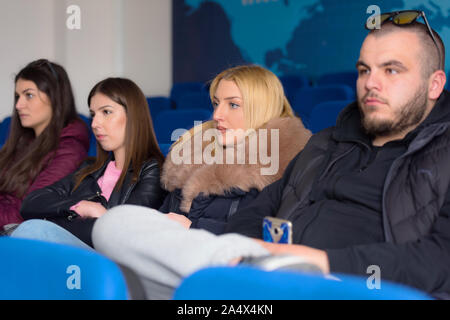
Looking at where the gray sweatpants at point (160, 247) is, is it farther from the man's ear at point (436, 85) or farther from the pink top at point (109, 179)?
the pink top at point (109, 179)

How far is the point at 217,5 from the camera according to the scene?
23.5 feet

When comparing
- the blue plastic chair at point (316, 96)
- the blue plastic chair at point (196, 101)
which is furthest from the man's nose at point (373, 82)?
the blue plastic chair at point (196, 101)

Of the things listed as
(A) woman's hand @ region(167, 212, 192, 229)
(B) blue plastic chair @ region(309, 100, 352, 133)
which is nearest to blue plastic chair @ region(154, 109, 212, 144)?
(B) blue plastic chair @ region(309, 100, 352, 133)

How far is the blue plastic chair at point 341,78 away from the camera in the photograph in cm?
537

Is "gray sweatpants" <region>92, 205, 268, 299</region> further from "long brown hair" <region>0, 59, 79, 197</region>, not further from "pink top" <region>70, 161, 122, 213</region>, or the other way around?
"long brown hair" <region>0, 59, 79, 197</region>

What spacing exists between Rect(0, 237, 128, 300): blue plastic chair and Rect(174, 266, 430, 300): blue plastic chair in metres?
0.14

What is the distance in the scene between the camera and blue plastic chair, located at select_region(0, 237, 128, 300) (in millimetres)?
818

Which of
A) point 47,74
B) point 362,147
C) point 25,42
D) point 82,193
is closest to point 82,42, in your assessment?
point 25,42

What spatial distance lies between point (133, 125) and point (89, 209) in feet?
1.53

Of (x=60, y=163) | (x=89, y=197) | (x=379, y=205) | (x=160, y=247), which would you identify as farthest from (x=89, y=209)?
(x=160, y=247)

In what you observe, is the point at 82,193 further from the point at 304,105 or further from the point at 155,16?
the point at 155,16

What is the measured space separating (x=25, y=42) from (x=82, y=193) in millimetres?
4200

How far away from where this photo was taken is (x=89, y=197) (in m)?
2.48

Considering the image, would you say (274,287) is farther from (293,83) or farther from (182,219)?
(293,83)
